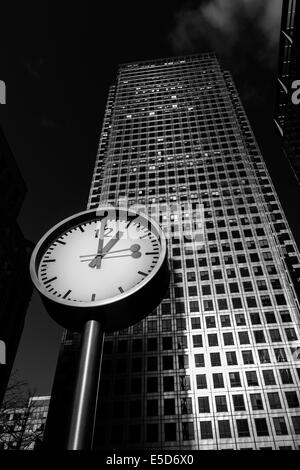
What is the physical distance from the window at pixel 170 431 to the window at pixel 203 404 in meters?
3.58

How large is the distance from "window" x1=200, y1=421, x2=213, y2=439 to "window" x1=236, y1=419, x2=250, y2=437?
3023mm

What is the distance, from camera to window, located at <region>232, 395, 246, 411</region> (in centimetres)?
3976

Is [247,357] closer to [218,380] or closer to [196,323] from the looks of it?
[218,380]

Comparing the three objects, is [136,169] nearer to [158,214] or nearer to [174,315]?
[158,214]

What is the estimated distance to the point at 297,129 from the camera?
4688 centimetres

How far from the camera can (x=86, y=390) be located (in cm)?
216

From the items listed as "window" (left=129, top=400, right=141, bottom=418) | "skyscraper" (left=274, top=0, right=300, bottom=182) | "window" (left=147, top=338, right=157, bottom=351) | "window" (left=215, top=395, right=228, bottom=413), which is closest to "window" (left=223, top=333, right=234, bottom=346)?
"window" (left=215, top=395, right=228, bottom=413)

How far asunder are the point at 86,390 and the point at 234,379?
146 ft

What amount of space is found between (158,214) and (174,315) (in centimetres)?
1933

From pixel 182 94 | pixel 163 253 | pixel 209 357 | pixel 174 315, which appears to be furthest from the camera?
pixel 182 94

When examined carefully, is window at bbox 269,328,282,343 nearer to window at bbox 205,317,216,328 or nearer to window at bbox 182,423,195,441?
window at bbox 205,317,216,328

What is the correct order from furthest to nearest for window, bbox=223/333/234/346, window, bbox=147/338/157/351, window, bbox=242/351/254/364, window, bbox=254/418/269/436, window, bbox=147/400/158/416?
window, bbox=147/338/157/351 → window, bbox=223/333/234/346 → window, bbox=242/351/254/364 → window, bbox=147/400/158/416 → window, bbox=254/418/269/436

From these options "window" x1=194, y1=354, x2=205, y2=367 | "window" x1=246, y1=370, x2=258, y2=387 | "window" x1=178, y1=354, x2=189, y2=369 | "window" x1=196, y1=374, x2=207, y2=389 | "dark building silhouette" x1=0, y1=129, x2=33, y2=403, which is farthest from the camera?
"window" x1=178, y1=354, x2=189, y2=369
